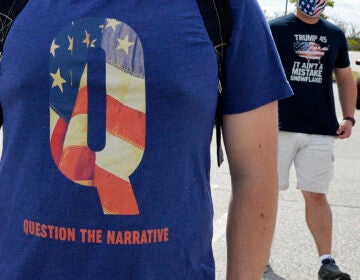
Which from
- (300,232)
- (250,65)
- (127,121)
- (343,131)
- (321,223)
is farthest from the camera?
(300,232)

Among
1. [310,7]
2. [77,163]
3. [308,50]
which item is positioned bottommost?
[308,50]

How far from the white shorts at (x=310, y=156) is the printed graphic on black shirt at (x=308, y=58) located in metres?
0.41

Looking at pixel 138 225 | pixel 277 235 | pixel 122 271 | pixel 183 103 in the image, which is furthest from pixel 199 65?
pixel 277 235

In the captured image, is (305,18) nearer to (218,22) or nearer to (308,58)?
(308,58)

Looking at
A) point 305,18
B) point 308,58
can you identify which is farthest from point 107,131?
point 305,18

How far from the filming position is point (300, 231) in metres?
6.20

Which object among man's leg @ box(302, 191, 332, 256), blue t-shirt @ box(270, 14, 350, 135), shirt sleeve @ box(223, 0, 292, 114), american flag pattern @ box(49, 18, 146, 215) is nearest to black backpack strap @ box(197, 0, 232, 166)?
shirt sleeve @ box(223, 0, 292, 114)

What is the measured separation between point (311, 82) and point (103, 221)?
374cm

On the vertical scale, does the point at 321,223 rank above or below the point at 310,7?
below

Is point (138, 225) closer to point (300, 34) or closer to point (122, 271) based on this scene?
point (122, 271)

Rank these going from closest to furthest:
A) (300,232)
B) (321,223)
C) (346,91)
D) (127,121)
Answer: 1. (127,121)
2. (321,223)
3. (346,91)
4. (300,232)

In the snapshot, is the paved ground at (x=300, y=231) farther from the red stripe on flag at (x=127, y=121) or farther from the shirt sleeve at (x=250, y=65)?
the red stripe on flag at (x=127, y=121)

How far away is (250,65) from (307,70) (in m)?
3.47

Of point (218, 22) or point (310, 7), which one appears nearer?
point (218, 22)
